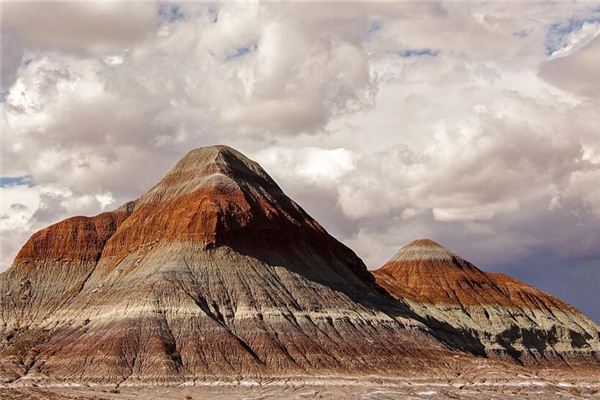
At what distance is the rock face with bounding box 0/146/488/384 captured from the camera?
152750mm

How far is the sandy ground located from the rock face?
4799 millimetres

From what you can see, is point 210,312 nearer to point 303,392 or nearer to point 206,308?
point 206,308

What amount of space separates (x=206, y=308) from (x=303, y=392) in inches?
1203

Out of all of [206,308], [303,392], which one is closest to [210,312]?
[206,308]

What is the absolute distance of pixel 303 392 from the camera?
141000mm

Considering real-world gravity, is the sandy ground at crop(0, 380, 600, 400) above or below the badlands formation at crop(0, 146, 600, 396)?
below

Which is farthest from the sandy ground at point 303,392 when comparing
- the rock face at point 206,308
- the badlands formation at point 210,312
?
→ the rock face at point 206,308

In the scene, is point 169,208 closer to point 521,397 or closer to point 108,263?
point 108,263

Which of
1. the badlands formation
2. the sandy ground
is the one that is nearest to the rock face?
the badlands formation

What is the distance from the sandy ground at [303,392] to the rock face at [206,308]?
4799 mm

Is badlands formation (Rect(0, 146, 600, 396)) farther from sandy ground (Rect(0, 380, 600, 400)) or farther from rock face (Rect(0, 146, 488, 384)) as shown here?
sandy ground (Rect(0, 380, 600, 400))

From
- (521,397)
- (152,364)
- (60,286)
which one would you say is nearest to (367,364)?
(521,397)

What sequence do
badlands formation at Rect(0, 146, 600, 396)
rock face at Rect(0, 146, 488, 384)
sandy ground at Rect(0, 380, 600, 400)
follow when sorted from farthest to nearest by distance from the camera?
rock face at Rect(0, 146, 488, 384)
badlands formation at Rect(0, 146, 600, 396)
sandy ground at Rect(0, 380, 600, 400)

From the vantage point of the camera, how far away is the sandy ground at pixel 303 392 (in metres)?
136
